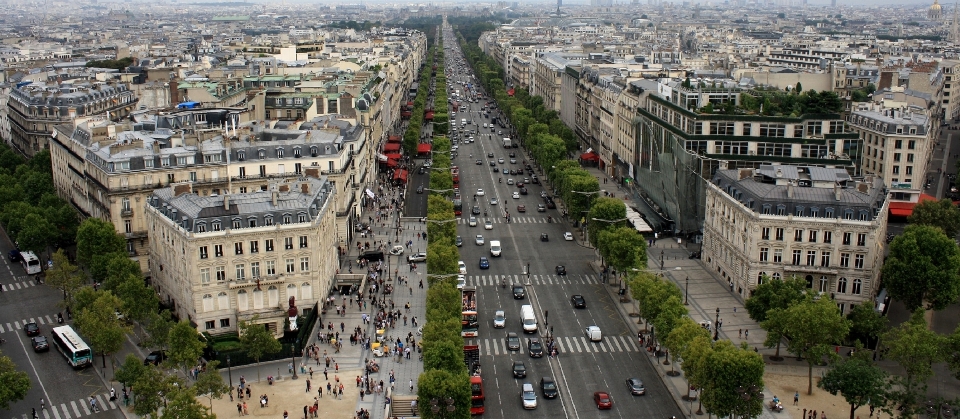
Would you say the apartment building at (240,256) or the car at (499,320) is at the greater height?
the apartment building at (240,256)

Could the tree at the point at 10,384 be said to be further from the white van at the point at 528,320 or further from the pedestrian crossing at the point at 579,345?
the white van at the point at 528,320

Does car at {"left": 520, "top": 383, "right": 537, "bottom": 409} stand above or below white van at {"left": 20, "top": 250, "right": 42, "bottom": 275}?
below

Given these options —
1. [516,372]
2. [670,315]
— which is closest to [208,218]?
[516,372]

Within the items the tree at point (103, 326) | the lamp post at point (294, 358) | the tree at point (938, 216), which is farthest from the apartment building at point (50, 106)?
the tree at point (938, 216)

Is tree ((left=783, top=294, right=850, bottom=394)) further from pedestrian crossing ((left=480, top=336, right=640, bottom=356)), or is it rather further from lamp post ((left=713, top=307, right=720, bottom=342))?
pedestrian crossing ((left=480, top=336, right=640, bottom=356))

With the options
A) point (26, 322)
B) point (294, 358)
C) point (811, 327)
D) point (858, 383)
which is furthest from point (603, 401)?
point (26, 322)

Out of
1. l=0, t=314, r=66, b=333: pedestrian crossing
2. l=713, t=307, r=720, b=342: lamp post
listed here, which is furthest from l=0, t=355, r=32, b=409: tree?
l=713, t=307, r=720, b=342: lamp post
